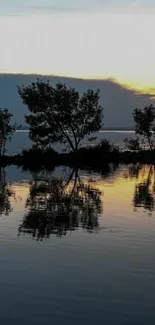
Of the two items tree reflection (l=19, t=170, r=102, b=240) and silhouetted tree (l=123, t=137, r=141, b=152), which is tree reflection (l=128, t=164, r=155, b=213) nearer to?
tree reflection (l=19, t=170, r=102, b=240)

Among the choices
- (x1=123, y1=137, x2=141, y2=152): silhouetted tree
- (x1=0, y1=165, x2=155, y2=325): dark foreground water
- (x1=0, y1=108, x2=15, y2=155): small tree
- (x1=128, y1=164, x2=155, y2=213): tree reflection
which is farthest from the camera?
(x1=123, y1=137, x2=141, y2=152): silhouetted tree

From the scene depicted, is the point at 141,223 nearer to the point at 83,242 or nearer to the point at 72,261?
the point at 83,242

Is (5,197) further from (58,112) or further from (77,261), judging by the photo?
(58,112)

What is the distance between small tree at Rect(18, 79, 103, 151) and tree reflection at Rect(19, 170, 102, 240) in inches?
866

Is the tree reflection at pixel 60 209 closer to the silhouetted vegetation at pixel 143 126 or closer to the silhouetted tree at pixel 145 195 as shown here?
the silhouetted tree at pixel 145 195

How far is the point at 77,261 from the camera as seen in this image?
10.5 metres

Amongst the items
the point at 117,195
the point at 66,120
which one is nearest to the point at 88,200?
the point at 117,195

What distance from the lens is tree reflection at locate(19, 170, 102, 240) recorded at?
14102 millimetres

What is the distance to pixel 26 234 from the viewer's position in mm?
13211

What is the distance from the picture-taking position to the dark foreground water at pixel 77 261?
25.3ft

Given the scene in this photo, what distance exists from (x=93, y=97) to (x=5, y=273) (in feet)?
131

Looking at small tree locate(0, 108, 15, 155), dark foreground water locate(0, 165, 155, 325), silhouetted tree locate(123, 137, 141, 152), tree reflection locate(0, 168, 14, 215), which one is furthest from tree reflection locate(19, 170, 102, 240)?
silhouetted tree locate(123, 137, 141, 152)

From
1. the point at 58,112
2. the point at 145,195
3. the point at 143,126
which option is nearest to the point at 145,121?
the point at 143,126

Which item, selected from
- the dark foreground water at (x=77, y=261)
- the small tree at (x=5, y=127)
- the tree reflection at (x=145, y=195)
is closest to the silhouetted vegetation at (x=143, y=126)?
the small tree at (x=5, y=127)
